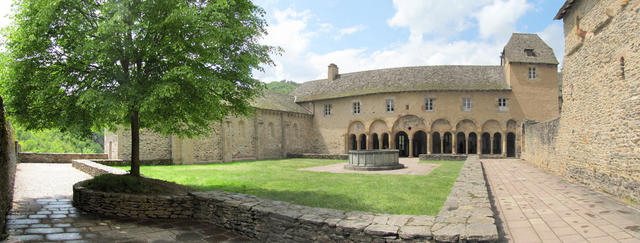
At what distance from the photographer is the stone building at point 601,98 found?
351 inches

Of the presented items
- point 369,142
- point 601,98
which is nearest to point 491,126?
point 369,142

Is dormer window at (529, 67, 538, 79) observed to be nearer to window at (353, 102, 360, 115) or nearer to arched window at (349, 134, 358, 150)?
window at (353, 102, 360, 115)

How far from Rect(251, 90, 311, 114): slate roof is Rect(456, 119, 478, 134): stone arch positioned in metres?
16.0

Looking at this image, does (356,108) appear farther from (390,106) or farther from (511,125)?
(511,125)

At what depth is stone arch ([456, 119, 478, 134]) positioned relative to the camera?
31.8 meters

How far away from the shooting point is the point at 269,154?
33656mm

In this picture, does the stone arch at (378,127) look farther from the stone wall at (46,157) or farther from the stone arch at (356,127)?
the stone wall at (46,157)

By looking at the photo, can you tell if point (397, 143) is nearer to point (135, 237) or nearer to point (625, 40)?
point (625, 40)

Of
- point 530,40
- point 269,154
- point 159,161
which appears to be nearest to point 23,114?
point 159,161

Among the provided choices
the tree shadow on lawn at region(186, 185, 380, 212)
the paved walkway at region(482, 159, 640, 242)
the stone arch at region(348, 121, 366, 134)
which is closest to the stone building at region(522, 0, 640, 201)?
the paved walkway at region(482, 159, 640, 242)

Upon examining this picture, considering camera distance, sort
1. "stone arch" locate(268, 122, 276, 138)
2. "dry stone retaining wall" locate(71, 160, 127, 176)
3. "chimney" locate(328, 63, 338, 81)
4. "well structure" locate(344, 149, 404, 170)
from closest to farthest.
Result: "dry stone retaining wall" locate(71, 160, 127, 176)
"well structure" locate(344, 149, 404, 170)
"stone arch" locate(268, 122, 276, 138)
"chimney" locate(328, 63, 338, 81)

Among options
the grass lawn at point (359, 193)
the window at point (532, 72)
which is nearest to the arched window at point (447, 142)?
the window at point (532, 72)

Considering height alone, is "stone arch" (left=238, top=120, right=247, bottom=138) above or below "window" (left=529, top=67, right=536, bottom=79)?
below

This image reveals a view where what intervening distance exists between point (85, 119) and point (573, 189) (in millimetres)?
14976
